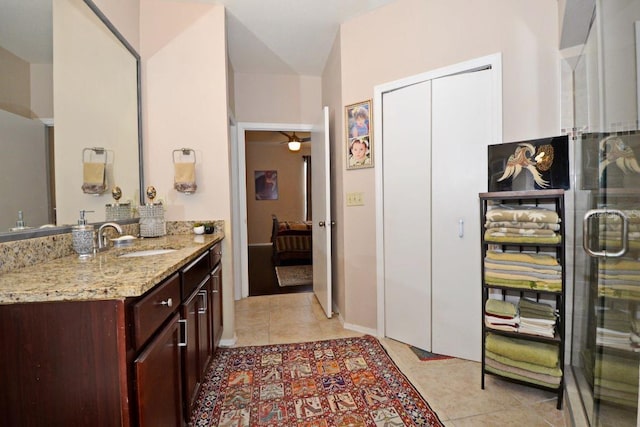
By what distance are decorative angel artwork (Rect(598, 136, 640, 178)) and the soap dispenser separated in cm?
236

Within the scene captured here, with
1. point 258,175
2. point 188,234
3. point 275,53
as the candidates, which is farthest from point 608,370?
point 258,175

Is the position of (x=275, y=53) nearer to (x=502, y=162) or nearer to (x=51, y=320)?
(x=502, y=162)

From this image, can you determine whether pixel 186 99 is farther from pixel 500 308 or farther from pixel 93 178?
pixel 500 308

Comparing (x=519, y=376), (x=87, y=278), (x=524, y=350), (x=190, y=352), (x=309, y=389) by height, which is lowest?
(x=309, y=389)

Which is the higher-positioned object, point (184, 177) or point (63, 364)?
point (184, 177)

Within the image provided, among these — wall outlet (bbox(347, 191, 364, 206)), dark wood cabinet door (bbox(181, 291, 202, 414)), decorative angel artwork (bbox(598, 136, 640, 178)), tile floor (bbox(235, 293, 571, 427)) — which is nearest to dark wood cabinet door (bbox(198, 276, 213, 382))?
dark wood cabinet door (bbox(181, 291, 202, 414))

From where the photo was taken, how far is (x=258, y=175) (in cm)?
785

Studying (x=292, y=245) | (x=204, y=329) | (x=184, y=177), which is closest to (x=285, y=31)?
(x=184, y=177)

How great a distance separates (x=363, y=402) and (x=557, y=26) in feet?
8.26

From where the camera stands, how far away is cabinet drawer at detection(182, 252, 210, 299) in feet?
4.45

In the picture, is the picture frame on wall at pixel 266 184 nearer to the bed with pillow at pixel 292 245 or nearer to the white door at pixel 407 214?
the bed with pillow at pixel 292 245

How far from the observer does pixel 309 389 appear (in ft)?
5.87

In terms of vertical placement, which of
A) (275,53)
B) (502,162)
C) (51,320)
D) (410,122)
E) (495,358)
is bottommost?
(495,358)

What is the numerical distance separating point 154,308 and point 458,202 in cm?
188
